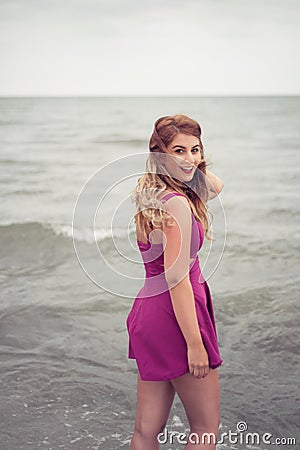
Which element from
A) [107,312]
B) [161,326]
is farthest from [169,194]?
[107,312]

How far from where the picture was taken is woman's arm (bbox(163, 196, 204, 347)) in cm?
177

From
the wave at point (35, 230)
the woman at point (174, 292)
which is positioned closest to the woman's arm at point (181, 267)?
the woman at point (174, 292)

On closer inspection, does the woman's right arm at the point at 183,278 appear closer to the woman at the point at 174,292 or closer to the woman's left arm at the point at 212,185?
the woman at the point at 174,292

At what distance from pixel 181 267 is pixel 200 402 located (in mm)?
375

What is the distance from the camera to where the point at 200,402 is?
1.87 metres

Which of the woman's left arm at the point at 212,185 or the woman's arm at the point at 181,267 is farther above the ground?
the woman's left arm at the point at 212,185

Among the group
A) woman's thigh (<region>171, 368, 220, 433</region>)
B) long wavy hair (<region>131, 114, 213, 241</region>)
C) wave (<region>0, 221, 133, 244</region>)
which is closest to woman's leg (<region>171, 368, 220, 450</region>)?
woman's thigh (<region>171, 368, 220, 433</region>)

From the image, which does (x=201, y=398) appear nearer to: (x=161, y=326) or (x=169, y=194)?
(x=161, y=326)

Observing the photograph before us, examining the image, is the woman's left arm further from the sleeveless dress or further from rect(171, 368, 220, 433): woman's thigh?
rect(171, 368, 220, 433): woman's thigh

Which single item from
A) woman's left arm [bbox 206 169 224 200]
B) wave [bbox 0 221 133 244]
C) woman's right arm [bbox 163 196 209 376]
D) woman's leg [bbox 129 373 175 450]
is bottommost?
woman's leg [bbox 129 373 175 450]

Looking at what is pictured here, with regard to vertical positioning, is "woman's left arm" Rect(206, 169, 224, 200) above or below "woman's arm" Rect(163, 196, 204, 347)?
above

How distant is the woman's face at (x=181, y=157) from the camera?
185 centimetres

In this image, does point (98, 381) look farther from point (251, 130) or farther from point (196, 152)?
point (251, 130)

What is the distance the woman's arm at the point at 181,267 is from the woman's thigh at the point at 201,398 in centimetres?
11
